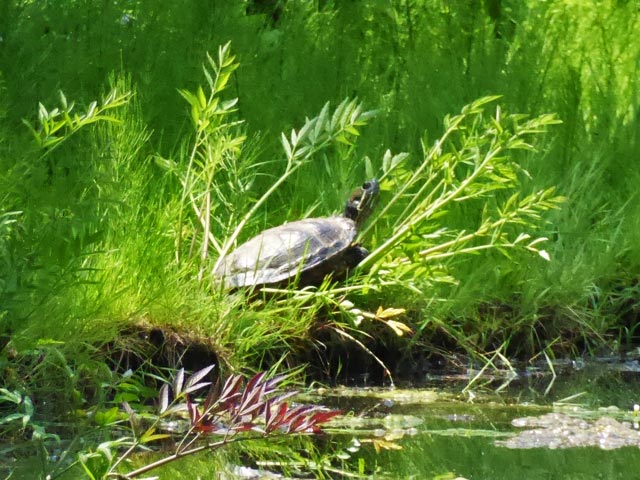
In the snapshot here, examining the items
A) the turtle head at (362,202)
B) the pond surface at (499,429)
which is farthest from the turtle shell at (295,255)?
the pond surface at (499,429)

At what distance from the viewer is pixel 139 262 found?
3912mm

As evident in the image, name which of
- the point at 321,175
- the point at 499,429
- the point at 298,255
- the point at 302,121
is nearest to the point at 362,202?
the point at 298,255

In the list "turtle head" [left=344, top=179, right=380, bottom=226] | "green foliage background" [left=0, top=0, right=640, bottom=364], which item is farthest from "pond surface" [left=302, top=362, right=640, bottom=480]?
"turtle head" [left=344, top=179, right=380, bottom=226]

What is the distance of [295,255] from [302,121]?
1565 millimetres

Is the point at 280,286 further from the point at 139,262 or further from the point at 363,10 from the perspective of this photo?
the point at 363,10

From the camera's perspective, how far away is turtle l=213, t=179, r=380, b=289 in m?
4.19

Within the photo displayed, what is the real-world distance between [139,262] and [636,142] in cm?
318

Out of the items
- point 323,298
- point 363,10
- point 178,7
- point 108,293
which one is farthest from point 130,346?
point 363,10

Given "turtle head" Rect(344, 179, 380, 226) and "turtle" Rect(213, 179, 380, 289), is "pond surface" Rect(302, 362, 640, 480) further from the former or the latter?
"turtle head" Rect(344, 179, 380, 226)

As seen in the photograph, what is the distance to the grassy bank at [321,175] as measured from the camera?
3434 millimetres

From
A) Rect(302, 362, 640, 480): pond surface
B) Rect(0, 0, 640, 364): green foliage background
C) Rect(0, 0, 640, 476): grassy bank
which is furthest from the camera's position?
Rect(0, 0, 640, 364): green foliage background

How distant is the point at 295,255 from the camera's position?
4.31m

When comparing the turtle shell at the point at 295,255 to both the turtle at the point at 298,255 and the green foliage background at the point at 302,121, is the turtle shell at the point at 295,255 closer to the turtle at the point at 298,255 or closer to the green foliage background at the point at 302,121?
the turtle at the point at 298,255

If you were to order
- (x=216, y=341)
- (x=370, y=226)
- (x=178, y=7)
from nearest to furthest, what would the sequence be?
1. (x=216, y=341)
2. (x=370, y=226)
3. (x=178, y=7)
